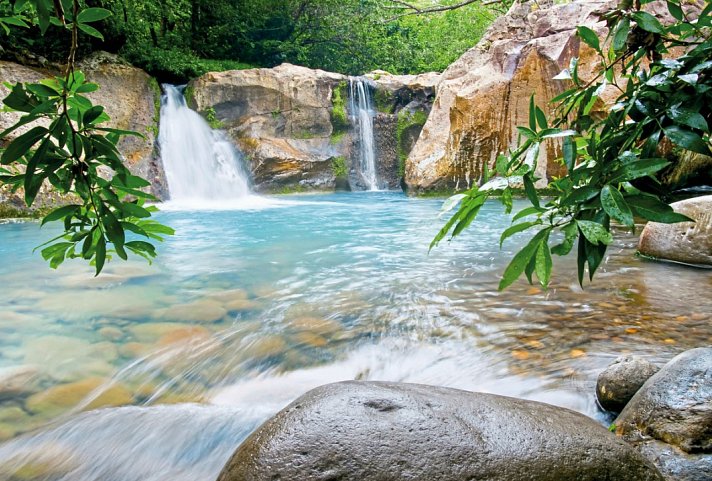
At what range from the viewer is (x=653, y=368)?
2293 millimetres

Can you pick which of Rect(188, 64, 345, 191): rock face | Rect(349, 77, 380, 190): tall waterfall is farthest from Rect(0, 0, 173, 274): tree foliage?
Rect(349, 77, 380, 190): tall waterfall

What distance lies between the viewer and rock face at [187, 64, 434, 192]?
1325 cm

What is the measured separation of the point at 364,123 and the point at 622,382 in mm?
13130

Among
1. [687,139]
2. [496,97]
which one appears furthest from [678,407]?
[496,97]

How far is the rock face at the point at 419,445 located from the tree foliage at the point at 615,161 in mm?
655

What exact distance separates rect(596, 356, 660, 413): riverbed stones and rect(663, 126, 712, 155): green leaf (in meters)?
1.73

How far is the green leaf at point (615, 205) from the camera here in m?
0.79

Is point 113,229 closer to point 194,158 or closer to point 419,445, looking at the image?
point 419,445

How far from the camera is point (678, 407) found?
5.95 feet

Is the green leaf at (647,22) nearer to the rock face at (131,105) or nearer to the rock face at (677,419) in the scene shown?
the rock face at (677,419)

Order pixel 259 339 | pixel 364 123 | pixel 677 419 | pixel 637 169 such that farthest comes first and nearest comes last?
1. pixel 364 123
2. pixel 259 339
3. pixel 677 419
4. pixel 637 169

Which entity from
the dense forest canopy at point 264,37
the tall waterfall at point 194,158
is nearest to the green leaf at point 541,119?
the tall waterfall at point 194,158

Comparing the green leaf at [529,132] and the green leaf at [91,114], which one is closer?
the green leaf at [91,114]

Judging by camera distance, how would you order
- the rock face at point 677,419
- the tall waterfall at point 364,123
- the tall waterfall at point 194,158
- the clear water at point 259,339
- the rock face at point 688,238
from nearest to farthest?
the rock face at point 677,419, the clear water at point 259,339, the rock face at point 688,238, the tall waterfall at point 194,158, the tall waterfall at point 364,123
